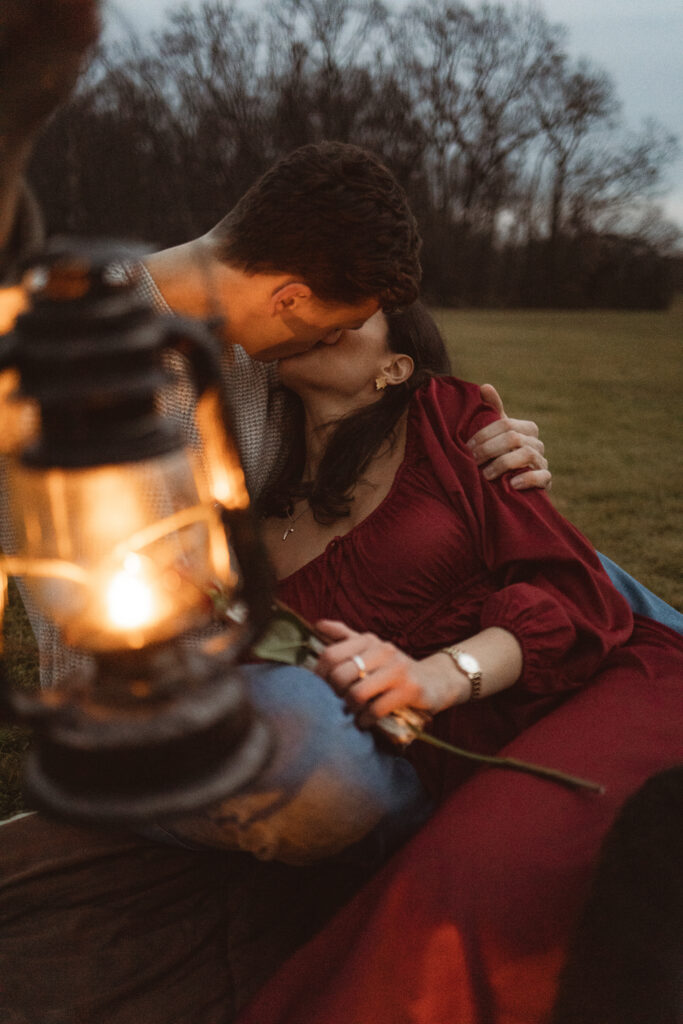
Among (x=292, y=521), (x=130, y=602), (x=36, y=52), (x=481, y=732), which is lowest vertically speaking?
(x=481, y=732)

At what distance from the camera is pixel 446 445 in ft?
7.84

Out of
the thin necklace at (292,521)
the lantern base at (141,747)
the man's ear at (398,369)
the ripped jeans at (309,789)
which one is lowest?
the ripped jeans at (309,789)

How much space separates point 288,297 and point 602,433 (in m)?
7.67

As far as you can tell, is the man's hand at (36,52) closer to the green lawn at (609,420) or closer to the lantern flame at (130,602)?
the lantern flame at (130,602)

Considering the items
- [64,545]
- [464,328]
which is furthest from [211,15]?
[64,545]

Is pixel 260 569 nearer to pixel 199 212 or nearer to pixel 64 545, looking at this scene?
pixel 64 545

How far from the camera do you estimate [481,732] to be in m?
2.14

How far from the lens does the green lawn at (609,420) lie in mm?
5855

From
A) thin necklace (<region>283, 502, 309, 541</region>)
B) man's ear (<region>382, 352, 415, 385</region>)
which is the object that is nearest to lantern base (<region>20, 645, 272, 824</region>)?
thin necklace (<region>283, 502, 309, 541</region>)

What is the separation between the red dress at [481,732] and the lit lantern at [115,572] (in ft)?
2.77

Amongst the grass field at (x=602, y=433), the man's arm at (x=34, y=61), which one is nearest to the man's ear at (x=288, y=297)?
the grass field at (x=602, y=433)

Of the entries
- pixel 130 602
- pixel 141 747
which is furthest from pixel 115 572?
pixel 141 747

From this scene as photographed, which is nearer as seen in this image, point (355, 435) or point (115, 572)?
point (115, 572)

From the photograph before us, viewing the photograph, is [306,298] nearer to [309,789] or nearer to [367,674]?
[367,674]
